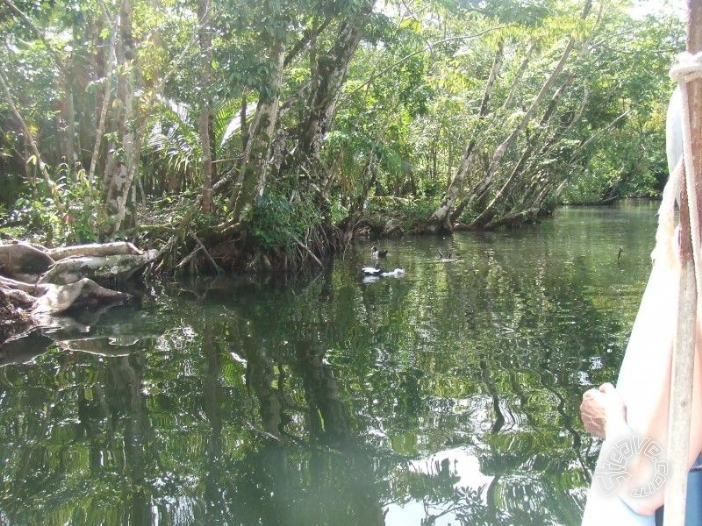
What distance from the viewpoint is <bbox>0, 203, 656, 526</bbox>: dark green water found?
12.1 ft

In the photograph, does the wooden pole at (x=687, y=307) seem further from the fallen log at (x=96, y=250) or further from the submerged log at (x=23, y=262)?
the fallen log at (x=96, y=250)

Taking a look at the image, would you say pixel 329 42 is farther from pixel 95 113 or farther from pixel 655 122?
pixel 655 122

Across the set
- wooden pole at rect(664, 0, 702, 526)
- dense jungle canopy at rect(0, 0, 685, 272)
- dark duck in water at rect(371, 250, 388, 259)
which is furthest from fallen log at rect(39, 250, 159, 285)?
wooden pole at rect(664, 0, 702, 526)

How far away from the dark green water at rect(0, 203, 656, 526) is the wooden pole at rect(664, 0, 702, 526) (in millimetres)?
2295

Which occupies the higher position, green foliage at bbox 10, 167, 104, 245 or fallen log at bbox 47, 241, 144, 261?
green foliage at bbox 10, 167, 104, 245

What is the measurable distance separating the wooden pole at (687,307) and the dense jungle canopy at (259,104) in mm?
8210

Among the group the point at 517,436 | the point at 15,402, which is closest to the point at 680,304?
the point at 517,436

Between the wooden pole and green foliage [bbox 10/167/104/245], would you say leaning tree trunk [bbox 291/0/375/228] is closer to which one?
green foliage [bbox 10/167/104/245]

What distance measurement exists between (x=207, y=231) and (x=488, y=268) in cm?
572

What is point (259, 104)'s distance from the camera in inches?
463

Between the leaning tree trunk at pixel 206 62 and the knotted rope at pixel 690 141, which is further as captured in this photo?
the leaning tree trunk at pixel 206 62

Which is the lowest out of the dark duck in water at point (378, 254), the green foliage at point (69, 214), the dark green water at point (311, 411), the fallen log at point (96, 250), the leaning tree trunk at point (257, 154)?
the dark green water at point (311, 411)

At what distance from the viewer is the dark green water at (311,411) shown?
3682mm

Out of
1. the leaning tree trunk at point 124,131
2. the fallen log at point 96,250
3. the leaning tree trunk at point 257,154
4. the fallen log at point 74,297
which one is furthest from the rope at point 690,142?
the leaning tree trunk at point 257,154
